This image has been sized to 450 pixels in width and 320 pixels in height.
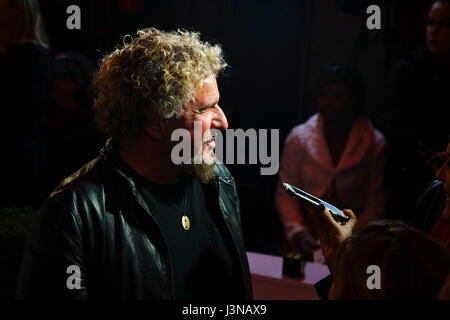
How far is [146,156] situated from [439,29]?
2.50 m

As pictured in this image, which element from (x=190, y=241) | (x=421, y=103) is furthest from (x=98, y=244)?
(x=421, y=103)

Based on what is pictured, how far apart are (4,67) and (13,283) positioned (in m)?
1.28

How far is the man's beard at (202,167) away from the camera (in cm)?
211

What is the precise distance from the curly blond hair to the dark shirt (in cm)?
19

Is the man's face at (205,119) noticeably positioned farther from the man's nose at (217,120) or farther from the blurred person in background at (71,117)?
the blurred person in background at (71,117)

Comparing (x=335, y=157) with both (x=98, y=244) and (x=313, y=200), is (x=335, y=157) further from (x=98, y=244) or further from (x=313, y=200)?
(x=98, y=244)

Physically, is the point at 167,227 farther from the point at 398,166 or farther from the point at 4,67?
the point at 398,166

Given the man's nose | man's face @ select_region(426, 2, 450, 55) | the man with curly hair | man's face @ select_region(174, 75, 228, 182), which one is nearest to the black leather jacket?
the man with curly hair

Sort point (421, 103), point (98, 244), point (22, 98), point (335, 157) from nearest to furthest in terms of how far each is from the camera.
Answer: point (98, 244), point (22, 98), point (421, 103), point (335, 157)

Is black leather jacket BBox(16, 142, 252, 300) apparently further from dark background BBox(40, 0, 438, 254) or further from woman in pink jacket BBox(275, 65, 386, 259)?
woman in pink jacket BBox(275, 65, 386, 259)

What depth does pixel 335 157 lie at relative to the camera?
400 cm

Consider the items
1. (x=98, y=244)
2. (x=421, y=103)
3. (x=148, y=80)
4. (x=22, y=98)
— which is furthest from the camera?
(x=421, y=103)

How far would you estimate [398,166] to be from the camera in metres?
3.83
